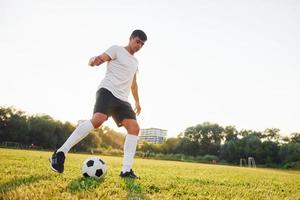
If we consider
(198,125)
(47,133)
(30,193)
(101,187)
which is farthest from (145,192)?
(198,125)

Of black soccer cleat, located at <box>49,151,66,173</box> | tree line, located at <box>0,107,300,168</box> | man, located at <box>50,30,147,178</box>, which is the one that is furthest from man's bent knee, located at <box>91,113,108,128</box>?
tree line, located at <box>0,107,300,168</box>

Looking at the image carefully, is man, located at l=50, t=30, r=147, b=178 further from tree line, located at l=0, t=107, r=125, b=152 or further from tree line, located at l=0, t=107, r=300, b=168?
tree line, located at l=0, t=107, r=125, b=152

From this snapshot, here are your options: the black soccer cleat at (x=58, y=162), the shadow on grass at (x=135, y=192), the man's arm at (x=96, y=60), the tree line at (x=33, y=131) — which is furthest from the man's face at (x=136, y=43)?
the tree line at (x=33, y=131)

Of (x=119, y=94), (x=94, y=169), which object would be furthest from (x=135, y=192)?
(x=119, y=94)

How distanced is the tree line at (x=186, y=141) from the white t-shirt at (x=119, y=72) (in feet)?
190

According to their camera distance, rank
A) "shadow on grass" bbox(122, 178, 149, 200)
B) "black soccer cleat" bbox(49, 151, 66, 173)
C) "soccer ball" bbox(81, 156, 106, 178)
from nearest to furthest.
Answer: "shadow on grass" bbox(122, 178, 149, 200), "black soccer cleat" bbox(49, 151, 66, 173), "soccer ball" bbox(81, 156, 106, 178)

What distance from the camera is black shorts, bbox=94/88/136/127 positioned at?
5113mm

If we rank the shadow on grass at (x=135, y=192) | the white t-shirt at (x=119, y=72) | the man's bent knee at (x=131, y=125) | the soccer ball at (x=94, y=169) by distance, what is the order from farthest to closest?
the man's bent knee at (x=131, y=125), the white t-shirt at (x=119, y=72), the soccer ball at (x=94, y=169), the shadow on grass at (x=135, y=192)

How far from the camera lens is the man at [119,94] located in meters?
5.05

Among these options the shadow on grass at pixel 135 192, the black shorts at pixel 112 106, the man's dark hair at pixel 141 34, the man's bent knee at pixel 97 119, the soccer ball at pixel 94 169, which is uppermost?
the man's dark hair at pixel 141 34

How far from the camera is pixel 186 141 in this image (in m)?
97.6

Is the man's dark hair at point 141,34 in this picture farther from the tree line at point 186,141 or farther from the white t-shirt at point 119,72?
the tree line at point 186,141

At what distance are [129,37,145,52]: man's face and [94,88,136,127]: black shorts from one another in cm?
97

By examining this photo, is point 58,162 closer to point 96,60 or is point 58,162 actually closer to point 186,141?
point 96,60
